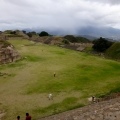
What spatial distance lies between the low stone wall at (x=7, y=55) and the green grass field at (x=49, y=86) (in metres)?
2.59

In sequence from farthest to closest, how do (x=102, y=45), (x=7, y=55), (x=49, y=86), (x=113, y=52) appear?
(x=102, y=45) → (x=113, y=52) → (x=7, y=55) → (x=49, y=86)

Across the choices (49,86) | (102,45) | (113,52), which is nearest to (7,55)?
(49,86)

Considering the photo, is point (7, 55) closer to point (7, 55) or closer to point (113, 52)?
point (7, 55)

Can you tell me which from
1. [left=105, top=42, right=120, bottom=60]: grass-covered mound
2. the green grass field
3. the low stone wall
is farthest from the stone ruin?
[left=105, top=42, right=120, bottom=60]: grass-covered mound

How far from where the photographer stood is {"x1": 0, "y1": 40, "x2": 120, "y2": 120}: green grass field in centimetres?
2194

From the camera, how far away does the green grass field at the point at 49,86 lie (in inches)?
864

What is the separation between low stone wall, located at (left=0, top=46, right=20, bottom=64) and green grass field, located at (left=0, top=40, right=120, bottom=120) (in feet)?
8.51

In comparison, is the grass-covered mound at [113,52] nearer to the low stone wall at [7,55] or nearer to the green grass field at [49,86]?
the green grass field at [49,86]

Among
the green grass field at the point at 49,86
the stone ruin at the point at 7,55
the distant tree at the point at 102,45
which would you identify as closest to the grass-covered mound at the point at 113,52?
the distant tree at the point at 102,45

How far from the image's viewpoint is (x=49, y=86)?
2873 cm

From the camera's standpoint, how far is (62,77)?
33531mm

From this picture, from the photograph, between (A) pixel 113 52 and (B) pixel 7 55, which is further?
(A) pixel 113 52

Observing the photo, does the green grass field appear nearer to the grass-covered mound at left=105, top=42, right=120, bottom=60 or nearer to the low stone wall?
the low stone wall

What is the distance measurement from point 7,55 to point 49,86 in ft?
68.4
